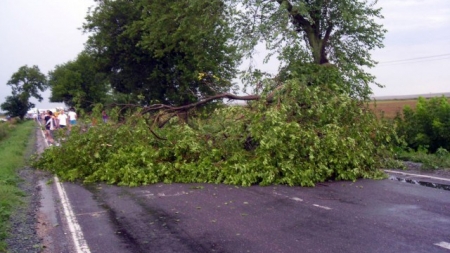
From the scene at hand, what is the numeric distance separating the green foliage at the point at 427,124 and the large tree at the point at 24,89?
245 feet

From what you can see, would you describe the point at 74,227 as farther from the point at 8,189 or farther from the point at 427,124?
the point at 427,124

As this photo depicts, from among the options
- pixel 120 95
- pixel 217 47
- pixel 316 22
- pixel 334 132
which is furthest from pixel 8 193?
pixel 120 95

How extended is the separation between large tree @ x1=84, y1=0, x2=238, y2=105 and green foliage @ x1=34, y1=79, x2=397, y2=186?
27.8 feet

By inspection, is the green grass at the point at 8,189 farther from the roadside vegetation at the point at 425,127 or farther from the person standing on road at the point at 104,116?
the roadside vegetation at the point at 425,127

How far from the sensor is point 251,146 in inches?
496

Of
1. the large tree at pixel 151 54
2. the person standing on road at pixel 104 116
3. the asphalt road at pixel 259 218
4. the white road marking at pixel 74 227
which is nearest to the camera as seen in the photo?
the asphalt road at pixel 259 218

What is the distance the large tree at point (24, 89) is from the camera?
81562 mm

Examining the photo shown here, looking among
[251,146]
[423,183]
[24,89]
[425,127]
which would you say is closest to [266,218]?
[251,146]

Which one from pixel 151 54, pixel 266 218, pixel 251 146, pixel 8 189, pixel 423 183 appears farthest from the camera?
pixel 151 54

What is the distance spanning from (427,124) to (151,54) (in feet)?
54.8

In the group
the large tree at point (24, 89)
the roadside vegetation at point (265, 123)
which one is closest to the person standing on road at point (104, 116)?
the roadside vegetation at point (265, 123)

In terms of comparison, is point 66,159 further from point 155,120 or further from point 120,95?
point 120,95

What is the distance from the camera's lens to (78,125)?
14.7m

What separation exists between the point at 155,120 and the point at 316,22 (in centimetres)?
604
